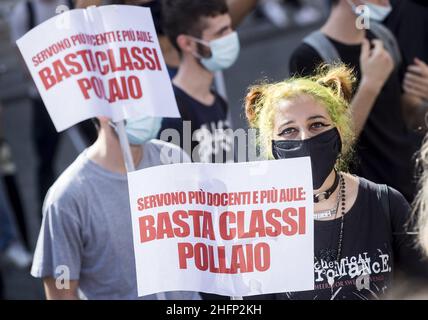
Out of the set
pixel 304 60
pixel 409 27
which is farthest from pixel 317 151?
pixel 409 27

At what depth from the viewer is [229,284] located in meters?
2.67

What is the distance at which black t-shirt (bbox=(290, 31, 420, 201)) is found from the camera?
3.46m

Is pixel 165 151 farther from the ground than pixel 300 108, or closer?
closer

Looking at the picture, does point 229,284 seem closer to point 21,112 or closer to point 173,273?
point 173,273

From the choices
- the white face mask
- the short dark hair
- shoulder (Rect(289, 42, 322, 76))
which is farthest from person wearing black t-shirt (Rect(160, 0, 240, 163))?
the white face mask

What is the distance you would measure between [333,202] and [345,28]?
→ 104cm

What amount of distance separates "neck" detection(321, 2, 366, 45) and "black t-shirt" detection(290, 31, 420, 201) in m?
0.03

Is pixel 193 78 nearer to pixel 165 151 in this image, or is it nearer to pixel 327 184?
pixel 165 151

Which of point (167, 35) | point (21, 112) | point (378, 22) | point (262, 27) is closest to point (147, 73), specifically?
point (167, 35)

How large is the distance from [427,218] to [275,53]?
23.8 feet

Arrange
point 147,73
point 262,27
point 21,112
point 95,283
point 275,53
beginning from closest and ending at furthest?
point 147,73
point 95,283
point 21,112
point 275,53
point 262,27

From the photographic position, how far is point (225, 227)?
2.67m

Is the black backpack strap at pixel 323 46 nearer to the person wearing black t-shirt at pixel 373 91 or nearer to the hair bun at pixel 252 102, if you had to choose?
the person wearing black t-shirt at pixel 373 91

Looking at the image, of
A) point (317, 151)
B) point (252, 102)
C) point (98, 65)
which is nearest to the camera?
point (317, 151)
